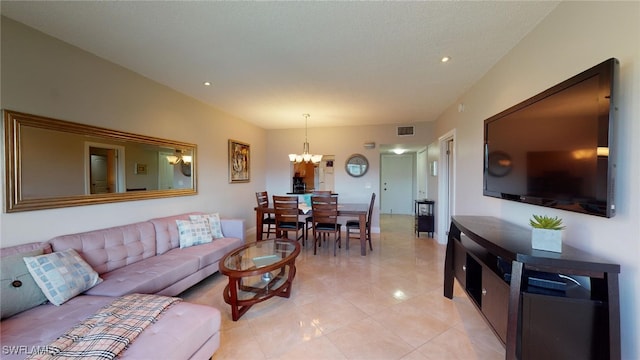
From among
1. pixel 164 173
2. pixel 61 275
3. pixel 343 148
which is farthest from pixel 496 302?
pixel 343 148

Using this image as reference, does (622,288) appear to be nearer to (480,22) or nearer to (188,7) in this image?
(480,22)

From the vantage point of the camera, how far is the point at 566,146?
144 centimetres

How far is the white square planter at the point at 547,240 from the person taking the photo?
1276mm

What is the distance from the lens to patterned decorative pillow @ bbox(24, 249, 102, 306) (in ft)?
5.41

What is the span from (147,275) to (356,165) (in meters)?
4.48

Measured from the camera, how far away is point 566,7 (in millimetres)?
1589

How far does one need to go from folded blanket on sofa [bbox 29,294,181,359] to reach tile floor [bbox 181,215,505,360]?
2.04 ft

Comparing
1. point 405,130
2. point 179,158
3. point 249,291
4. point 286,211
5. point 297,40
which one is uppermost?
point 297,40

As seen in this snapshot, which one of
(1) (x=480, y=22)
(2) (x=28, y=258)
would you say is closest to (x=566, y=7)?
(1) (x=480, y=22)

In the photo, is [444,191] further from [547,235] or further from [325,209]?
[547,235]

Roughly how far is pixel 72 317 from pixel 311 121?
4.52m

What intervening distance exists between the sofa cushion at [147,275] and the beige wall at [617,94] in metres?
3.14

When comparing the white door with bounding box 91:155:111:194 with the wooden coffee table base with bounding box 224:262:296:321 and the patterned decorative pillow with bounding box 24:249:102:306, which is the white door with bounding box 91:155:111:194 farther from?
the wooden coffee table base with bounding box 224:262:296:321

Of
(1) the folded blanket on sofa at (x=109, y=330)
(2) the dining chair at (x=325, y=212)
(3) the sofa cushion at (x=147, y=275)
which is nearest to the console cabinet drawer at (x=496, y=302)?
→ (1) the folded blanket on sofa at (x=109, y=330)
